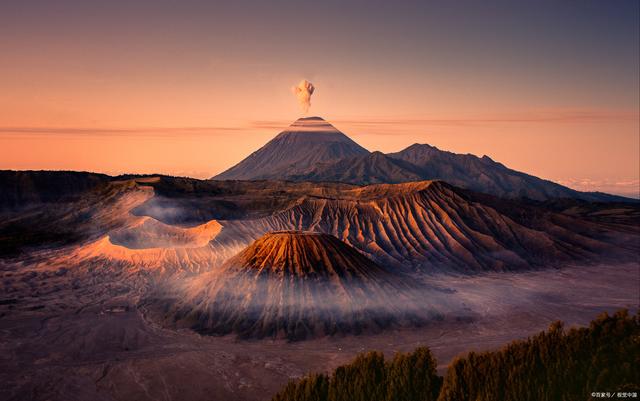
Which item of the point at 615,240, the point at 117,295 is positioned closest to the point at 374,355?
the point at 117,295

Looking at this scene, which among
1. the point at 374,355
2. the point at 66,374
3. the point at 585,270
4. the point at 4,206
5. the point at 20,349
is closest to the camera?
the point at 374,355

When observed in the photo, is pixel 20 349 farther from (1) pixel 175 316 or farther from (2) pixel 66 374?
(1) pixel 175 316

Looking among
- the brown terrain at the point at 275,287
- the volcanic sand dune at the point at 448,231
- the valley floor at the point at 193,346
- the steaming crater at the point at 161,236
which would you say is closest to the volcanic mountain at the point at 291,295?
the brown terrain at the point at 275,287

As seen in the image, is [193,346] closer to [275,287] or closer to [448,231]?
[275,287]

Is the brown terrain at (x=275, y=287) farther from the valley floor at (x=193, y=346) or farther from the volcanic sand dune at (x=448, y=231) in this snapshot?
the volcanic sand dune at (x=448, y=231)

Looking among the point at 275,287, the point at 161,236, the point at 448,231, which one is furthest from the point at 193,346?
the point at 448,231
